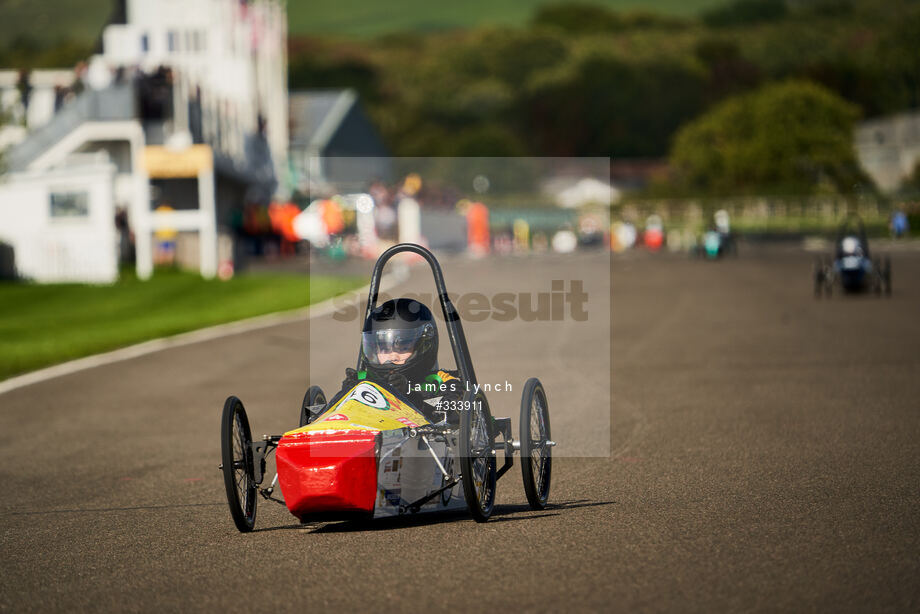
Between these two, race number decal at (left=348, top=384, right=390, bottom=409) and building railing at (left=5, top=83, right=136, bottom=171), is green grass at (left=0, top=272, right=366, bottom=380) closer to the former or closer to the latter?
building railing at (left=5, top=83, right=136, bottom=171)

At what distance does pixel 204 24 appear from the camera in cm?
5144


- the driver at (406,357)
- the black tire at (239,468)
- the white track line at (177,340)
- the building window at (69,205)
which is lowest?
the white track line at (177,340)

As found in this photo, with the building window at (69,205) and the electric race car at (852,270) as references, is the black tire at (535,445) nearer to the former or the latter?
the electric race car at (852,270)

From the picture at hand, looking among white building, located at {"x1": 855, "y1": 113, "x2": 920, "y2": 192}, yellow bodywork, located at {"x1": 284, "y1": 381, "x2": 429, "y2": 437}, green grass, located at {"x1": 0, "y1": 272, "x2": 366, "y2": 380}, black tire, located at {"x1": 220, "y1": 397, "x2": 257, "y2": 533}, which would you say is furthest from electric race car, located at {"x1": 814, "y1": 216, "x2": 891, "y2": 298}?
white building, located at {"x1": 855, "y1": 113, "x2": 920, "y2": 192}

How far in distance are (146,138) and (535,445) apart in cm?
3315

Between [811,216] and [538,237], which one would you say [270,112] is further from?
[811,216]

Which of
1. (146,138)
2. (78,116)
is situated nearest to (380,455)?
(146,138)

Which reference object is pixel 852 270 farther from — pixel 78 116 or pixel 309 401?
pixel 78 116

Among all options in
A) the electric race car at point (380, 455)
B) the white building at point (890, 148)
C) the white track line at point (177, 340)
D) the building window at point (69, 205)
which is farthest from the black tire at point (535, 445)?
the white building at point (890, 148)

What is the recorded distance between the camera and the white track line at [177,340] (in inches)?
Answer: 653

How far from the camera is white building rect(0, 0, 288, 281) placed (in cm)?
3459

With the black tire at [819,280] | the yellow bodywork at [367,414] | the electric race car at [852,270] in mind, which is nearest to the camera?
the yellow bodywork at [367,414]

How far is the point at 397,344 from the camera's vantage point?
734 cm

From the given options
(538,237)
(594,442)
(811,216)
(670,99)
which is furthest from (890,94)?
(594,442)
